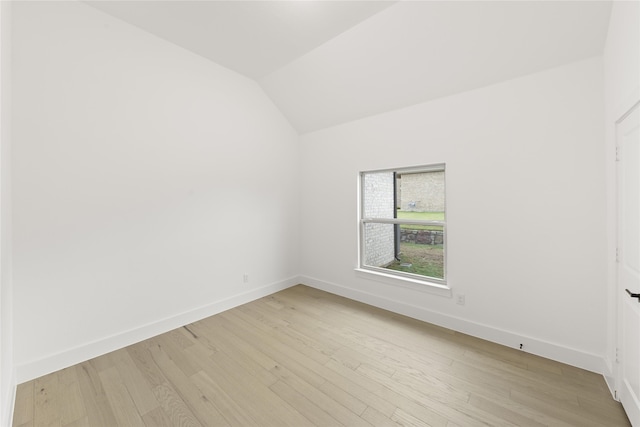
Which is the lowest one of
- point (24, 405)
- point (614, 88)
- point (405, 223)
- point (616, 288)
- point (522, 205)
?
point (24, 405)

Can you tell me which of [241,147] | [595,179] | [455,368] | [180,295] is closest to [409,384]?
[455,368]

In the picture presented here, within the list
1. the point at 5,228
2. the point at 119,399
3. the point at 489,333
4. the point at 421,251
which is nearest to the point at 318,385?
the point at 119,399

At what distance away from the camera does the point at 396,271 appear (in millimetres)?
3535

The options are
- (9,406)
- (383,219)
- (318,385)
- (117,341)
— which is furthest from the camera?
(383,219)

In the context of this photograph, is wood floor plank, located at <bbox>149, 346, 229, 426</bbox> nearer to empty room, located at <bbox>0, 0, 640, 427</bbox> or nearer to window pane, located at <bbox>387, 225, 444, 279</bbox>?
empty room, located at <bbox>0, 0, 640, 427</bbox>

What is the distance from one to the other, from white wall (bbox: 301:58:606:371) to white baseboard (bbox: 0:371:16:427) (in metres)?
3.40

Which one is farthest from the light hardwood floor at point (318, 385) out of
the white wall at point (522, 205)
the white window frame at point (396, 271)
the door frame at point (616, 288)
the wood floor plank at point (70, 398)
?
the white window frame at point (396, 271)

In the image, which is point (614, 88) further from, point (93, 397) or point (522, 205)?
point (93, 397)

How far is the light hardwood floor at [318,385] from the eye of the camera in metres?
1.74

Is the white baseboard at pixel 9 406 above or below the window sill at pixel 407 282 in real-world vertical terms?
below

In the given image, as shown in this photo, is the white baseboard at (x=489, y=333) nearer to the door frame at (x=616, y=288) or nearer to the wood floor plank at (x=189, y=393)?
the door frame at (x=616, y=288)

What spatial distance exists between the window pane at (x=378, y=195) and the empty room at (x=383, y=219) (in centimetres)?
12

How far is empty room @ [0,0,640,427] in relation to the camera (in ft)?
6.09

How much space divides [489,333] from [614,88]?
2321 millimetres
